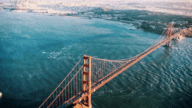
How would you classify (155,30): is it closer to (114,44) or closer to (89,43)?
(114,44)

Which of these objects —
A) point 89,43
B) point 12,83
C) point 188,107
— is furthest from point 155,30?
point 12,83

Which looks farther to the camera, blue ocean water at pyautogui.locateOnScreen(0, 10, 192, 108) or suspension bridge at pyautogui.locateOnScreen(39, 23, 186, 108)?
blue ocean water at pyautogui.locateOnScreen(0, 10, 192, 108)

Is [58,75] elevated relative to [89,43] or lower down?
lower down

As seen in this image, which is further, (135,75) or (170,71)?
(170,71)

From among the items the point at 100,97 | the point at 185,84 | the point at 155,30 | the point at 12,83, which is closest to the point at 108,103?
the point at 100,97

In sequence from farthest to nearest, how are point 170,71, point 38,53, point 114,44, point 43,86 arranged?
point 114,44, point 38,53, point 170,71, point 43,86

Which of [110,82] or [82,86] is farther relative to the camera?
[110,82]

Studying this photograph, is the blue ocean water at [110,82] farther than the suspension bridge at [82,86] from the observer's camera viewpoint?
Yes

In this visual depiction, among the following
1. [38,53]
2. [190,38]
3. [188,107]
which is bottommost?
[188,107]

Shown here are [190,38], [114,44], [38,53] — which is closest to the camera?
[38,53]
